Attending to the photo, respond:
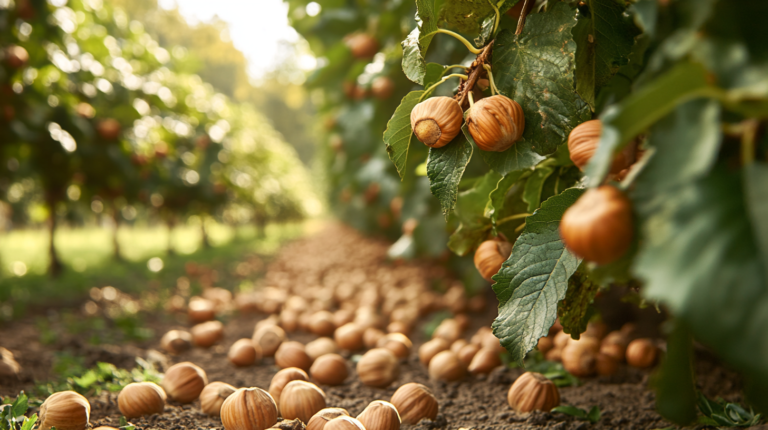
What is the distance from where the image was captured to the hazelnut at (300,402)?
159 cm

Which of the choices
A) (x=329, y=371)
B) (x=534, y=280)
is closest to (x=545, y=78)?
(x=534, y=280)

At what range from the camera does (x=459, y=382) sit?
6.72 feet

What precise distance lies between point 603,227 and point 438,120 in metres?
0.47

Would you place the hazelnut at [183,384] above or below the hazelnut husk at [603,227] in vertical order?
above

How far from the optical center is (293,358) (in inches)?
87.5

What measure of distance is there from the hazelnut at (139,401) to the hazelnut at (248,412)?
0.95 ft

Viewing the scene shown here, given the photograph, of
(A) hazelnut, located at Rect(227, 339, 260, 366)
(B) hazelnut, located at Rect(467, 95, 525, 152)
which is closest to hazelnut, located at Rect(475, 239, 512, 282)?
(B) hazelnut, located at Rect(467, 95, 525, 152)

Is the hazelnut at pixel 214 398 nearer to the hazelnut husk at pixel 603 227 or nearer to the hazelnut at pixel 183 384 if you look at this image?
the hazelnut at pixel 183 384

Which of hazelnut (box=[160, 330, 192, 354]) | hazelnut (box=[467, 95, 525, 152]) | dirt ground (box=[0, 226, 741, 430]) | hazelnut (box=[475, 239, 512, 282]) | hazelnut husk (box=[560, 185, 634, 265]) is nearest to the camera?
hazelnut husk (box=[560, 185, 634, 265])

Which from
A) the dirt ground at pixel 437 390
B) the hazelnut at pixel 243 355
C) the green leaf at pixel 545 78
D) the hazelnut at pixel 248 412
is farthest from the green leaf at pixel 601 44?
the hazelnut at pixel 243 355

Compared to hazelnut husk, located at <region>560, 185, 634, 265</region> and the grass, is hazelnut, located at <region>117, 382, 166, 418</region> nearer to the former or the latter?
hazelnut husk, located at <region>560, 185, 634, 265</region>

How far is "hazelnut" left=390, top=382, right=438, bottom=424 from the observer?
1.58 meters

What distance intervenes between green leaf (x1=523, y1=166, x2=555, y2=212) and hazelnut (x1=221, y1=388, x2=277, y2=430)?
101 cm

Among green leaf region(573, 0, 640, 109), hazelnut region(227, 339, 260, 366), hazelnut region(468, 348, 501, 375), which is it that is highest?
green leaf region(573, 0, 640, 109)
